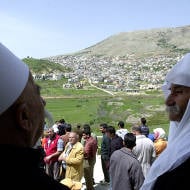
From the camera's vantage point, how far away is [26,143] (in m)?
1.39

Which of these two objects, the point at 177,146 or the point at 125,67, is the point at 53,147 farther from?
the point at 125,67

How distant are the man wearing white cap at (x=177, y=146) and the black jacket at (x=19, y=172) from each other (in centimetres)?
129

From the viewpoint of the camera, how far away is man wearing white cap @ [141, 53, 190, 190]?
2494 millimetres

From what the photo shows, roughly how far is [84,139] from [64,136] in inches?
26.8

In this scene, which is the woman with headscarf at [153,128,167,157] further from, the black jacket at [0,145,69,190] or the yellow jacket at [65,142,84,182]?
the black jacket at [0,145,69,190]

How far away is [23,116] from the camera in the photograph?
4.44 feet

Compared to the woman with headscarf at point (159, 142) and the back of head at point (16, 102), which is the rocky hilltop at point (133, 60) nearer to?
the woman with headscarf at point (159, 142)

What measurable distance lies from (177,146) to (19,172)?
1694mm

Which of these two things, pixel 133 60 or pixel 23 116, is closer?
pixel 23 116

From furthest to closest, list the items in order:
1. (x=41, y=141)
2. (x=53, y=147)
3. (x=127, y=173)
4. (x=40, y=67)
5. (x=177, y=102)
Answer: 1. (x=40, y=67)
2. (x=53, y=147)
3. (x=127, y=173)
4. (x=41, y=141)
5. (x=177, y=102)

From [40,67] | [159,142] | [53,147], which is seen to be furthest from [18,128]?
[40,67]

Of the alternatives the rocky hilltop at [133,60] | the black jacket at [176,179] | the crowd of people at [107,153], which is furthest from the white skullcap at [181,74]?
the rocky hilltop at [133,60]

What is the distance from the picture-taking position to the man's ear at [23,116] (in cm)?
134

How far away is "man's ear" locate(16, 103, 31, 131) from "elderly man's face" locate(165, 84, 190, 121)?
1885 millimetres
